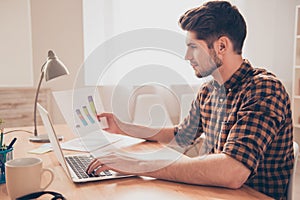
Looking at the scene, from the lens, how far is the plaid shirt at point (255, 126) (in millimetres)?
972

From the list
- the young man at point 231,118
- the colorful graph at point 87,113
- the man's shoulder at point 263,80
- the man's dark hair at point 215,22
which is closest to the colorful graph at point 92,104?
the colorful graph at point 87,113

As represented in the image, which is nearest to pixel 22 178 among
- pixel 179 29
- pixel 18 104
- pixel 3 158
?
pixel 3 158

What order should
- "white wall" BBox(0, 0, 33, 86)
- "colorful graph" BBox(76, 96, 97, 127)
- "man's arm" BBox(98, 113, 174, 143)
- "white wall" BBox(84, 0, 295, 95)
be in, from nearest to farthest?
"colorful graph" BBox(76, 96, 97, 127)
"man's arm" BBox(98, 113, 174, 143)
"white wall" BBox(0, 0, 33, 86)
"white wall" BBox(84, 0, 295, 95)

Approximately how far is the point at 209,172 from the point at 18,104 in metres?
2.56

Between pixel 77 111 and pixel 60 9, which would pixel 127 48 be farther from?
pixel 77 111

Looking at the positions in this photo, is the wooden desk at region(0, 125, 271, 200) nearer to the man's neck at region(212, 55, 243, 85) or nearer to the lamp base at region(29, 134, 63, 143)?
the man's neck at region(212, 55, 243, 85)

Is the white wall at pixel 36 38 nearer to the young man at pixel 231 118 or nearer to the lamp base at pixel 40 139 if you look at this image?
the lamp base at pixel 40 139

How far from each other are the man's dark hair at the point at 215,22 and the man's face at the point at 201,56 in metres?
0.02

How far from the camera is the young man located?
942mm

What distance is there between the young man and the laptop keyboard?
28 millimetres

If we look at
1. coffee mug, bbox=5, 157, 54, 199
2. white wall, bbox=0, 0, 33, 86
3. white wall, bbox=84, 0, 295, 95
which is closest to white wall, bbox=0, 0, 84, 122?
white wall, bbox=0, 0, 33, 86

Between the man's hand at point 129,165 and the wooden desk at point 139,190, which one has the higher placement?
the man's hand at point 129,165

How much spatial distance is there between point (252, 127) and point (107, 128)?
2.35 ft

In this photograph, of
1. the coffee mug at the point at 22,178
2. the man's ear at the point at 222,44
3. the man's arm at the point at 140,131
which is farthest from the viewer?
the man's arm at the point at 140,131
